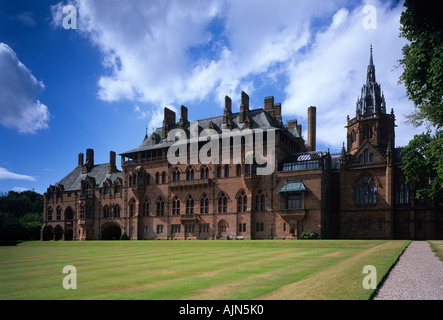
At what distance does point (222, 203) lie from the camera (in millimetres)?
58156

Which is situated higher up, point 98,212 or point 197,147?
point 197,147

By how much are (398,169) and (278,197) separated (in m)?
17.4

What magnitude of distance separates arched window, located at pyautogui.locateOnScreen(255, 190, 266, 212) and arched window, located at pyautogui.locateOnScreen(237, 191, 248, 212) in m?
1.82

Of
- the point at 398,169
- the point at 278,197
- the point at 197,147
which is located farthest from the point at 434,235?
the point at 197,147

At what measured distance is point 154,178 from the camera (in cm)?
6644

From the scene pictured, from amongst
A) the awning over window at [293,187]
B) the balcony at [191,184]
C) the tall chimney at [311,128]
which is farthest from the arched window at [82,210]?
the tall chimney at [311,128]

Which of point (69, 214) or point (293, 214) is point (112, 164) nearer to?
point (69, 214)

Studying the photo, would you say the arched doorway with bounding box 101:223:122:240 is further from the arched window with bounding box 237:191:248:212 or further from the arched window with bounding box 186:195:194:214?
the arched window with bounding box 237:191:248:212

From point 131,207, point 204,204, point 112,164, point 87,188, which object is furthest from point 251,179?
point 87,188

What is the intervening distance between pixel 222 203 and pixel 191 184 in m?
6.67

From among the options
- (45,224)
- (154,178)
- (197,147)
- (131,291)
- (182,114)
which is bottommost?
(45,224)

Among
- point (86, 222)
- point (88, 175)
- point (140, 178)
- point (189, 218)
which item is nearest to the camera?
point (189, 218)
